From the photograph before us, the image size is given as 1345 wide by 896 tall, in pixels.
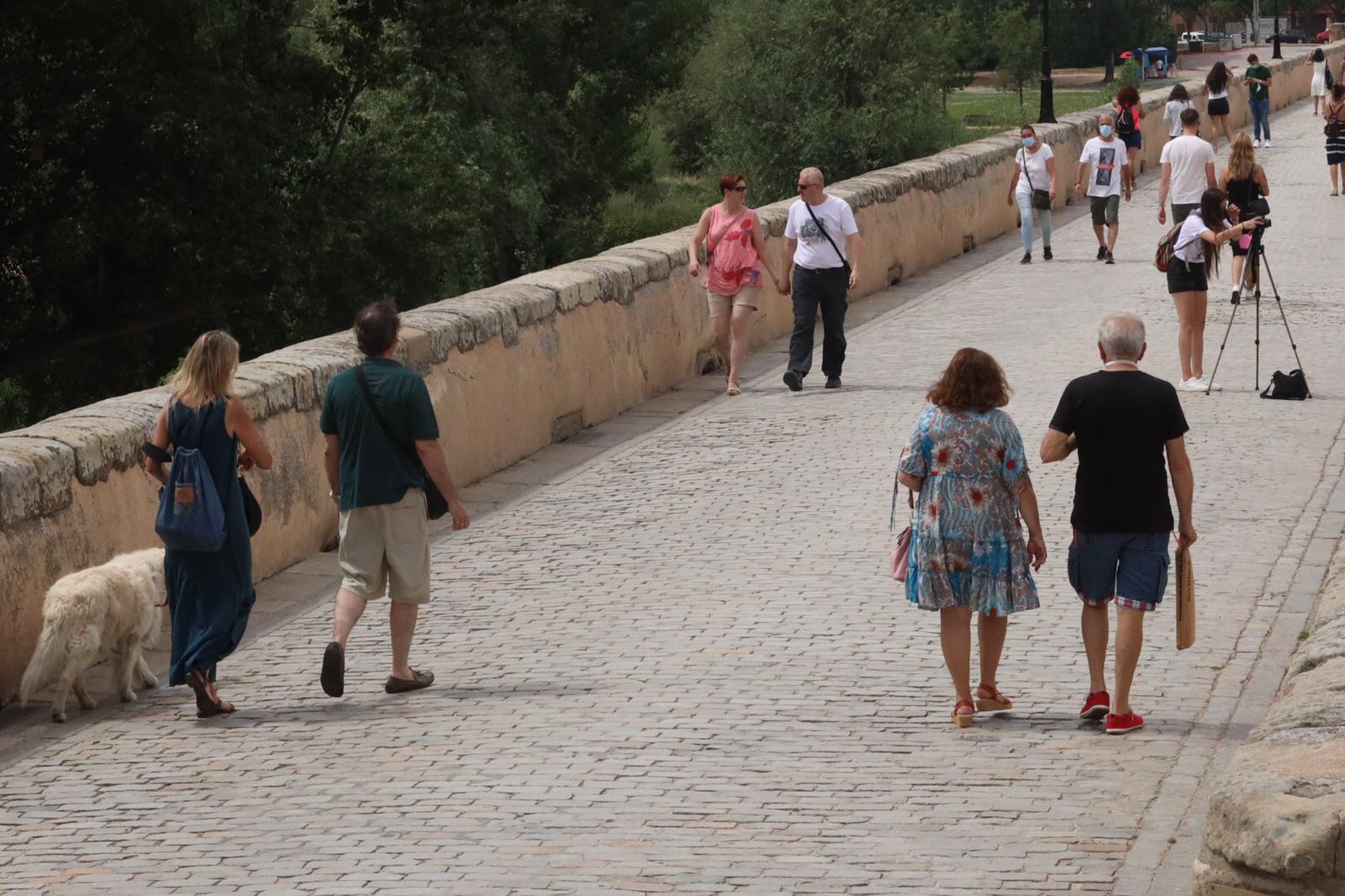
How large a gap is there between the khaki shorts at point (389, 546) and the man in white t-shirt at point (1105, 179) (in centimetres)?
1350

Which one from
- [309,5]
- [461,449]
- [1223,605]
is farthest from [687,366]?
[309,5]

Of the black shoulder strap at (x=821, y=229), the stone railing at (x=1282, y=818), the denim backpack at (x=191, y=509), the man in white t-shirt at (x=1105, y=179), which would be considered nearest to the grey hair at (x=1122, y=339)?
the stone railing at (x=1282, y=818)

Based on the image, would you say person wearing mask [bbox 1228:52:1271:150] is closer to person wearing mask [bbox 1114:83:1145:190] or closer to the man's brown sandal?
person wearing mask [bbox 1114:83:1145:190]

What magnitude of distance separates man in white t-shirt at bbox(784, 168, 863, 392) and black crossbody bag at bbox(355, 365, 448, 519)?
257 inches

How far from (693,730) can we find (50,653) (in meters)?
2.62

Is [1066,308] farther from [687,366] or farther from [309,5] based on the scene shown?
[309,5]

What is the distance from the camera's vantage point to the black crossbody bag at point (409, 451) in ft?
26.3

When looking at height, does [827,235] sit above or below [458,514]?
above

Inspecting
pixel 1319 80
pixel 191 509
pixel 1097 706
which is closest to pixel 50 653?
pixel 191 509

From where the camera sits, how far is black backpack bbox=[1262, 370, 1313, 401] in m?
13.4

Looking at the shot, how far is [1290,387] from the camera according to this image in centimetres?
1341

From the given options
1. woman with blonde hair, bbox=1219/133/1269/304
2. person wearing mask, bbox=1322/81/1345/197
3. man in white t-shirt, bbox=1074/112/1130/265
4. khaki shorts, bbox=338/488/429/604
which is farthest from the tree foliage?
khaki shorts, bbox=338/488/429/604

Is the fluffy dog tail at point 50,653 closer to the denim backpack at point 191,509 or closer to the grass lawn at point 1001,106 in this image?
the denim backpack at point 191,509

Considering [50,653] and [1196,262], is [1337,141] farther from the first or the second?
[50,653]
